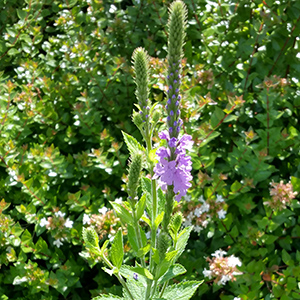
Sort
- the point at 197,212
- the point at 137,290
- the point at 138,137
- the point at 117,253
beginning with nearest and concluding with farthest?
the point at 117,253 → the point at 137,290 → the point at 197,212 → the point at 138,137

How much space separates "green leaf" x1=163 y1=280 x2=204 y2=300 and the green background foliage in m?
0.73

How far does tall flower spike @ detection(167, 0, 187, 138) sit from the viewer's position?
3.50 ft

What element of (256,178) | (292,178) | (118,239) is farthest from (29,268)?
(292,178)

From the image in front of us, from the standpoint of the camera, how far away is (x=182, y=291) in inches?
57.2

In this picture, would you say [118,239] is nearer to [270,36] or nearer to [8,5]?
[270,36]

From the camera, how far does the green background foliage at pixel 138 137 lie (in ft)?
7.36

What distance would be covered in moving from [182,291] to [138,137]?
4.26ft

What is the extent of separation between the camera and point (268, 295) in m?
2.11

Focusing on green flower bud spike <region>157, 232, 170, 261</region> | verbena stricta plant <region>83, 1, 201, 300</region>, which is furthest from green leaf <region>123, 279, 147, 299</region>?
green flower bud spike <region>157, 232, 170, 261</region>

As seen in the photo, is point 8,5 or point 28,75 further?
point 8,5

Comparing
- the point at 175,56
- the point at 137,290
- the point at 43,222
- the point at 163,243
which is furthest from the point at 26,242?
the point at 175,56

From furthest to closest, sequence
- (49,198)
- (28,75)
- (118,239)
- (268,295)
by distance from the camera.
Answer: (28,75), (49,198), (268,295), (118,239)

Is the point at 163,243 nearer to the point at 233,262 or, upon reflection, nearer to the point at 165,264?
the point at 165,264

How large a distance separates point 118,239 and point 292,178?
4.18 ft
